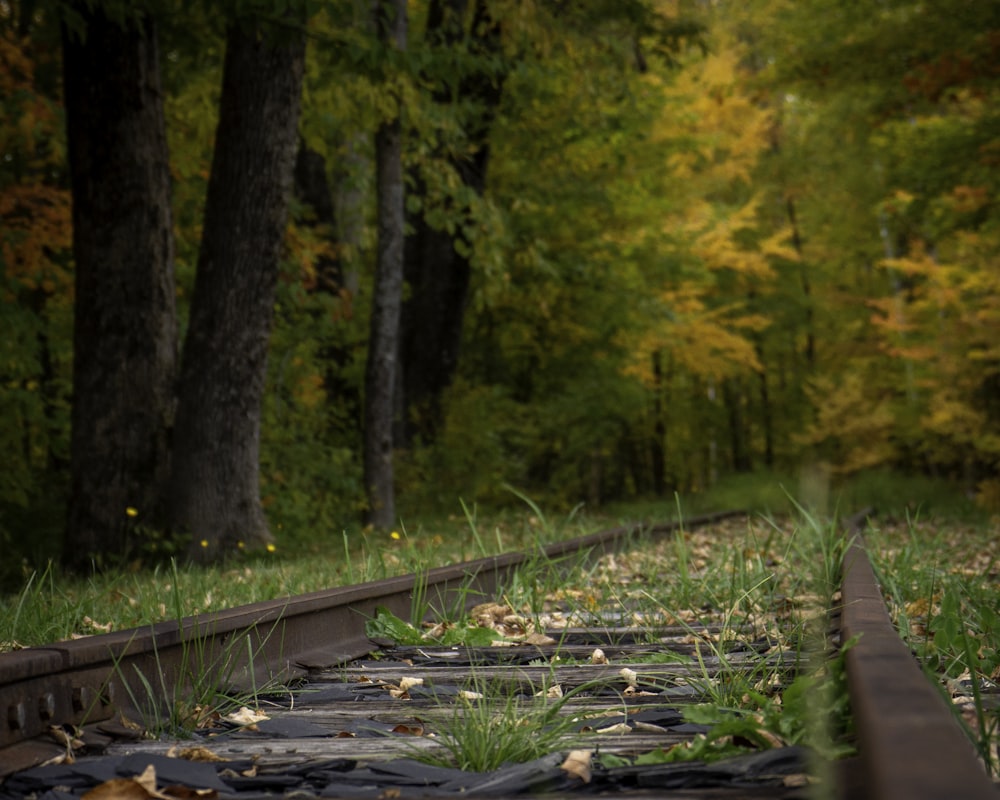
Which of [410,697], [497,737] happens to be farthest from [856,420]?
[497,737]

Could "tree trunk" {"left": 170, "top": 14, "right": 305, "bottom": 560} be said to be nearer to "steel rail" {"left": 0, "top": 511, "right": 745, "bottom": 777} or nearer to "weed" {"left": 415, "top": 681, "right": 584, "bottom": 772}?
"steel rail" {"left": 0, "top": 511, "right": 745, "bottom": 777}

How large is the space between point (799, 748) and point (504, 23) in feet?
41.6

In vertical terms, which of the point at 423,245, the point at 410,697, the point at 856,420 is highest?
the point at 423,245

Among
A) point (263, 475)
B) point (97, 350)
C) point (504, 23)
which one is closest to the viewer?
point (97, 350)

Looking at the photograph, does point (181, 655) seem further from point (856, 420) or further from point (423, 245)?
point (856, 420)

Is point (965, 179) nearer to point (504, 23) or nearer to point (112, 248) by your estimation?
point (504, 23)

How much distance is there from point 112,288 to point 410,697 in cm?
702

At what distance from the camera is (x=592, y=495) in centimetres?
2522

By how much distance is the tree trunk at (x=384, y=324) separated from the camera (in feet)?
43.4

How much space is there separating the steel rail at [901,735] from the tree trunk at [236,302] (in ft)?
24.3

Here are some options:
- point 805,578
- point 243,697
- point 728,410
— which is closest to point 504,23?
point 805,578

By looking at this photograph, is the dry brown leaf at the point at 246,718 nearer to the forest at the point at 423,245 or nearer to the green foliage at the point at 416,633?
the green foliage at the point at 416,633

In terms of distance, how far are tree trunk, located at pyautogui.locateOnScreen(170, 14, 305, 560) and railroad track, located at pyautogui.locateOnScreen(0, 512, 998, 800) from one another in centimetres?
497

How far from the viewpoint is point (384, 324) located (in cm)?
1345
